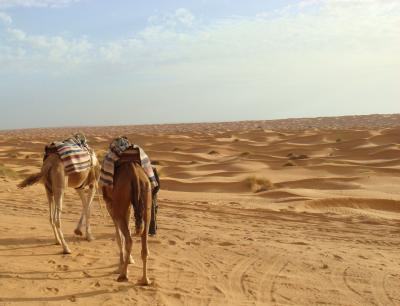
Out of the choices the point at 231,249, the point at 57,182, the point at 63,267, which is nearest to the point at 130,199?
the point at 63,267

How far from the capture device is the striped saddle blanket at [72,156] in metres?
7.94

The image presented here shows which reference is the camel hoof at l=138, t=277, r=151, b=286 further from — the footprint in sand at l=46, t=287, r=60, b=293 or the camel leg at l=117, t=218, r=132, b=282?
the footprint in sand at l=46, t=287, r=60, b=293

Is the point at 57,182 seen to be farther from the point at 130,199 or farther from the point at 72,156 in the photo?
the point at 130,199

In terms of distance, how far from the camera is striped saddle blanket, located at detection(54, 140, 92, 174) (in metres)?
7.94

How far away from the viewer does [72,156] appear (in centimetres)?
801

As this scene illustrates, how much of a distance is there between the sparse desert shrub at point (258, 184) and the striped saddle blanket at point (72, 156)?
8.52m

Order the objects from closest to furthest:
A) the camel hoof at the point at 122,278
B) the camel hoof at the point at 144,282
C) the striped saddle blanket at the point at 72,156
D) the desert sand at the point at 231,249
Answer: the desert sand at the point at 231,249 → the camel hoof at the point at 144,282 → the camel hoof at the point at 122,278 → the striped saddle blanket at the point at 72,156

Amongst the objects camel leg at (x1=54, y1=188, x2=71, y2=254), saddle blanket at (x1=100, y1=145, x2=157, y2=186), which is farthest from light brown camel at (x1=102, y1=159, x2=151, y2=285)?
camel leg at (x1=54, y1=188, x2=71, y2=254)

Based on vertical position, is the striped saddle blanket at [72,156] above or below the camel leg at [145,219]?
above

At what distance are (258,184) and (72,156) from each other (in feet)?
31.8

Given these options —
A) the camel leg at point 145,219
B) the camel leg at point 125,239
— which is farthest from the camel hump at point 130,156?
the camel leg at point 125,239

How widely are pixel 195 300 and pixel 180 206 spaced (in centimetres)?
679

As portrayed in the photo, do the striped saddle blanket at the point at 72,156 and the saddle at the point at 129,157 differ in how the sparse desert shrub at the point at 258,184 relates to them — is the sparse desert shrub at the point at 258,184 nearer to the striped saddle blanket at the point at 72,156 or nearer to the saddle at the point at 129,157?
the striped saddle blanket at the point at 72,156

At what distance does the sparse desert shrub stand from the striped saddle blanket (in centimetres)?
852
